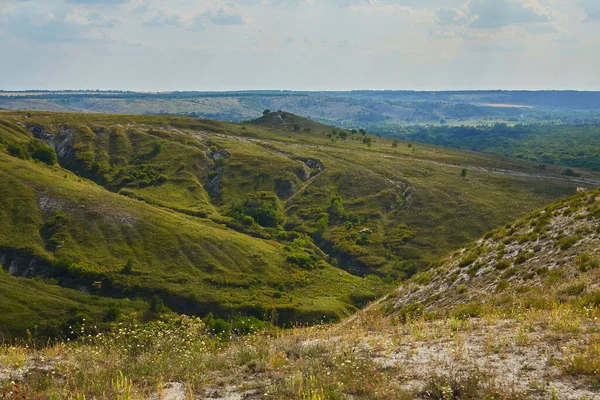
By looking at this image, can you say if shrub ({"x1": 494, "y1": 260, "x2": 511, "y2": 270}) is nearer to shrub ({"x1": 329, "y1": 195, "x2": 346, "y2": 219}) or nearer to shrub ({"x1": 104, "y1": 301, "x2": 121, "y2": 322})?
shrub ({"x1": 104, "y1": 301, "x2": 121, "y2": 322})

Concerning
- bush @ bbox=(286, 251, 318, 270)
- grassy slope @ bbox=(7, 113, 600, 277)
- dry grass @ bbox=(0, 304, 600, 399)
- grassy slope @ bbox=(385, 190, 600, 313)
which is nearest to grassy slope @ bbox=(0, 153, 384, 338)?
bush @ bbox=(286, 251, 318, 270)

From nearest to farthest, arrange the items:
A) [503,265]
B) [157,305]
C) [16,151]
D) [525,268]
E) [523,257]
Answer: [525,268]
[523,257]
[503,265]
[157,305]
[16,151]

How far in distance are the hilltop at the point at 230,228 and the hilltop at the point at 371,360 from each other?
208 ft

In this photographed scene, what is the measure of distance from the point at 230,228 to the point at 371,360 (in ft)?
464

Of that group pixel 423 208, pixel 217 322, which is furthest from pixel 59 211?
pixel 423 208

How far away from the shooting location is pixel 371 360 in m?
16.0

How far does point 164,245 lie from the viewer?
395 ft

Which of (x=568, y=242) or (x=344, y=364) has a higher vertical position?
(x=344, y=364)

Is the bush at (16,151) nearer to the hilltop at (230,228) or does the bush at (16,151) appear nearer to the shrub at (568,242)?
the hilltop at (230,228)

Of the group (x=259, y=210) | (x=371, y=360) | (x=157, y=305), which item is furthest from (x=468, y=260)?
(x=259, y=210)

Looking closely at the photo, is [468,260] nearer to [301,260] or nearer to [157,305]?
[157,305]

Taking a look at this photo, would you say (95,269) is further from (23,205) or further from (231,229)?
(231,229)

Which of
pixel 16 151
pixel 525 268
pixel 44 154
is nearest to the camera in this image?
pixel 525 268

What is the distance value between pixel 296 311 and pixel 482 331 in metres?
87.9
